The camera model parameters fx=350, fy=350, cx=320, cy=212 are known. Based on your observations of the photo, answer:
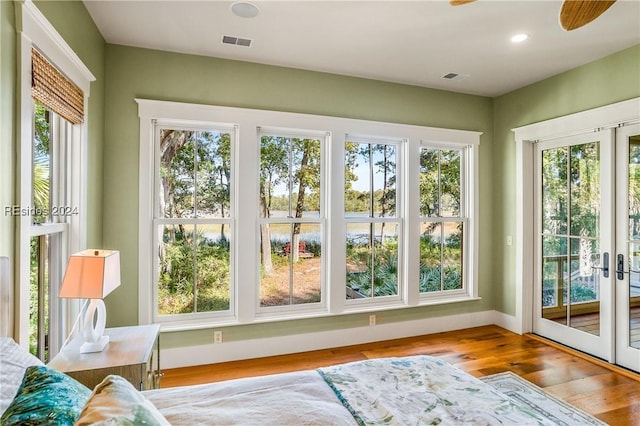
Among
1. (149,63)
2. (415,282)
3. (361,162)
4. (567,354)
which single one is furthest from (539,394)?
(149,63)

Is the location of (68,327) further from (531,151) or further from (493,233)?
(531,151)

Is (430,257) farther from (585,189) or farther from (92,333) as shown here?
(92,333)

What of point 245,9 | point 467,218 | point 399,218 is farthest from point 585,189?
point 245,9

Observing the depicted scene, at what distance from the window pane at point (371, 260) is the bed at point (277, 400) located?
83.1 inches

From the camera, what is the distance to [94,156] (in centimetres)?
270

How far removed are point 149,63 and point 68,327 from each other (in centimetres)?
218

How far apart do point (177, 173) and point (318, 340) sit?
2107 mm

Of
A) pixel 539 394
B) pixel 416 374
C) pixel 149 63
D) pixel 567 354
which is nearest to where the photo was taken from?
pixel 416 374

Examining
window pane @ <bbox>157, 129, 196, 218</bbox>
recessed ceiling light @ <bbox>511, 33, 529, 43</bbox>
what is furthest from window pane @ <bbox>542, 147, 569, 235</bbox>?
window pane @ <bbox>157, 129, 196, 218</bbox>

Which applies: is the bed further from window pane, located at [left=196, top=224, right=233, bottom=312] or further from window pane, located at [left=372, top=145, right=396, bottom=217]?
window pane, located at [left=372, top=145, right=396, bottom=217]

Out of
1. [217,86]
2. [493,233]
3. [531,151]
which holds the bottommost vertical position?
[493,233]

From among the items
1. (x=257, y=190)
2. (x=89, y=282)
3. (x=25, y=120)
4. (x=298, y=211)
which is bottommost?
(x=89, y=282)

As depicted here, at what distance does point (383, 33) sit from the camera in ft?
9.11

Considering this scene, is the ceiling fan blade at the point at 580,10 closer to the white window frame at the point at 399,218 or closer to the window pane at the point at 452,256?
the white window frame at the point at 399,218
